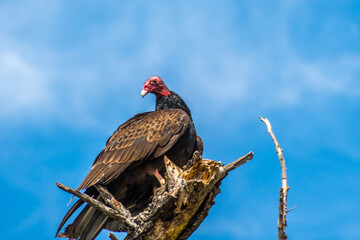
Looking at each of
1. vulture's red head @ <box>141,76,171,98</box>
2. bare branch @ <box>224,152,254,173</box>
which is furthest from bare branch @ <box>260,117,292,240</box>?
vulture's red head @ <box>141,76,171,98</box>

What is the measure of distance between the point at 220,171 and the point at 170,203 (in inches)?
25.6

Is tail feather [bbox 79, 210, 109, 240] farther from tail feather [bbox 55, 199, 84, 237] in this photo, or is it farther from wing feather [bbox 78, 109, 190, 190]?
wing feather [bbox 78, 109, 190, 190]

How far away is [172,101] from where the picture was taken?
7.82 m

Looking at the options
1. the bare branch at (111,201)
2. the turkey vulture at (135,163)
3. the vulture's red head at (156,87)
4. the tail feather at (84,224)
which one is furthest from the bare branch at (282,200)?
the vulture's red head at (156,87)

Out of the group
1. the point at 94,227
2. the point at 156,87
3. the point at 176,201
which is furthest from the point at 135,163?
the point at 156,87

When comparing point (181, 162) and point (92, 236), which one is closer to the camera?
point (92, 236)

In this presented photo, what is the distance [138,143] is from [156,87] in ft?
4.25

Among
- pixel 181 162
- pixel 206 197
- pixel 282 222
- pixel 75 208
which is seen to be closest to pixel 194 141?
pixel 181 162

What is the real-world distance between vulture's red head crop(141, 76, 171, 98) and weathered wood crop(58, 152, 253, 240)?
7.40 feet

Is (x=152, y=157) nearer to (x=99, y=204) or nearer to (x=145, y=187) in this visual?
(x=145, y=187)

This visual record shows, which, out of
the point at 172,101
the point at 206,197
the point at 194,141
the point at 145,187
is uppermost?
the point at 172,101

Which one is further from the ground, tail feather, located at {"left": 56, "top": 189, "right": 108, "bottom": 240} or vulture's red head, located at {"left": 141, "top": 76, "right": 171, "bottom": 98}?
vulture's red head, located at {"left": 141, "top": 76, "right": 171, "bottom": 98}

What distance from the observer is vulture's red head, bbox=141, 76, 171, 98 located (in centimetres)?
792

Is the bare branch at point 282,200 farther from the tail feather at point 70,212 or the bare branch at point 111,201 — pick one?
the tail feather at point 70,212
